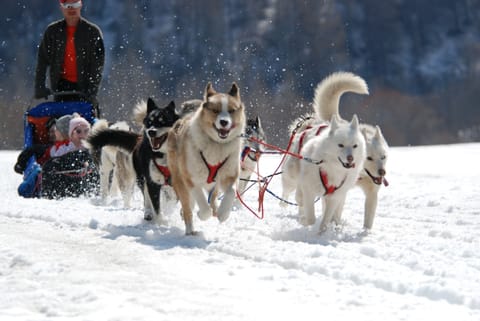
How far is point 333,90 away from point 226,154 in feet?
5.45

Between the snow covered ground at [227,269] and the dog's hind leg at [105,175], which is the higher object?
the dog's hind leg at [105,175]

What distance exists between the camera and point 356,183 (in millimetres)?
5457

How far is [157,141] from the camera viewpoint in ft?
16.2

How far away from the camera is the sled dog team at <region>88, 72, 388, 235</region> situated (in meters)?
4.51

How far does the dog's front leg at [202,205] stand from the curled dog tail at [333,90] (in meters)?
1.67

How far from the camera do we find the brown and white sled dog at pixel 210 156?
4457 mm

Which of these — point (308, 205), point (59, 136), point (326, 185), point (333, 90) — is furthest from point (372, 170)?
point (59, 136)

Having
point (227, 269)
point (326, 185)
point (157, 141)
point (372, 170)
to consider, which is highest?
point (157, 141)

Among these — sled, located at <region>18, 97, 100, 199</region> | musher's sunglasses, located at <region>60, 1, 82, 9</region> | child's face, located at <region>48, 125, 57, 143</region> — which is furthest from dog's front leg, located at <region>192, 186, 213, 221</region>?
musher's sunglasses, located at <region>60, 1, 82, 9</region>

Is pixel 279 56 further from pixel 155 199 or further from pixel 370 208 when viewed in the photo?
pixel 155 199

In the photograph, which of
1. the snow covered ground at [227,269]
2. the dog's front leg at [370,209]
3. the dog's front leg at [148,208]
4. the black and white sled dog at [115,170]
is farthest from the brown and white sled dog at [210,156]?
the black and white sled dog at [115,170]

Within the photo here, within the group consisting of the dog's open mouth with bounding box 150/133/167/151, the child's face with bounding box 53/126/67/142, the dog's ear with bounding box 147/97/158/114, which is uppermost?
the dog's ear with bounding box 147/97/158/114

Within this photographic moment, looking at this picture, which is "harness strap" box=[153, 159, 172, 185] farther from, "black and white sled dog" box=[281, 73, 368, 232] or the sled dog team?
"black and white sled dog" box=[281, 73, 368, 232]

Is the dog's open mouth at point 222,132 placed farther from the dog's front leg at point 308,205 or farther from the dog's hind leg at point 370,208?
the dog's hind leg at point 370,208
